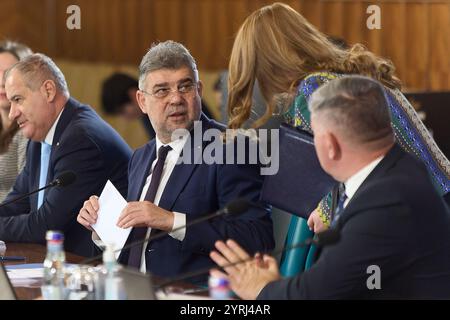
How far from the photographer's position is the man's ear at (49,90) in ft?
13.2

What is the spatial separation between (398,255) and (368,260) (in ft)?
0.28

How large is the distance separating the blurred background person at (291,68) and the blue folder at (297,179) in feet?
0.71

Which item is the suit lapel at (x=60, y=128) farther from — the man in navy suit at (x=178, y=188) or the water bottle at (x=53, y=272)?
the water bottle at (x=53, y=272)

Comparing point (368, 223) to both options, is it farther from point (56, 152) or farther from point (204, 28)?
point (204, 28)

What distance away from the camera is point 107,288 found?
233 cm

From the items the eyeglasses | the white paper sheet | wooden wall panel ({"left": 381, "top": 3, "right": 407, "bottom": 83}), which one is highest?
wooden wall panel ({"left": 381, "top": 3, "right": 407, "bottom": 83})

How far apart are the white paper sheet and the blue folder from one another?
0.51m

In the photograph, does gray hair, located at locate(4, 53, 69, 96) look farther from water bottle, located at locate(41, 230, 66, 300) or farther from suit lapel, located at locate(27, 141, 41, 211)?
water bottle, located at locate(41, 230, 66, 300)

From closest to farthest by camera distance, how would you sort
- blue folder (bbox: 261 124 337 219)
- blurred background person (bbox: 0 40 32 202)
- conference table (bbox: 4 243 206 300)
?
1. conference table (bbox: 4 243 206 300)
2. blue folder (bbox: 261 124 337 219)
3. blurred background person (bbox: 0 40 32 202)

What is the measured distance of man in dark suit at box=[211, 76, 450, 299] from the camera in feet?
7.48

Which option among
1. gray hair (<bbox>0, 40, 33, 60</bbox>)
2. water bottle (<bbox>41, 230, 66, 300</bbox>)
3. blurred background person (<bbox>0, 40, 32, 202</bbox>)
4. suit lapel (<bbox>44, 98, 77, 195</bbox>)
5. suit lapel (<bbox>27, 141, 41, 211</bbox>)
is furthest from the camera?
gray hair (<bbox>0, 40, 33, 60</bbox>)

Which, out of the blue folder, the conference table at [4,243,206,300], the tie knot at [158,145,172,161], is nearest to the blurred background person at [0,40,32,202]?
the conference table at [4,243,206,300]

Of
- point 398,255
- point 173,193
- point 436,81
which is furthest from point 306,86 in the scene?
point 436,81

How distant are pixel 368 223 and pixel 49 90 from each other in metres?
2.13
